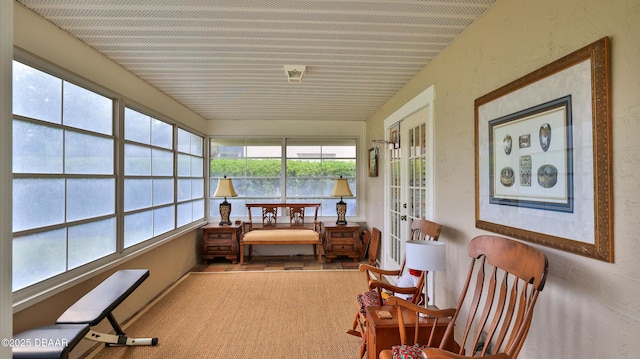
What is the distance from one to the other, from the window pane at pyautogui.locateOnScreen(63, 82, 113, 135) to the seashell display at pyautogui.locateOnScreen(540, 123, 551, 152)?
3157 millimetres

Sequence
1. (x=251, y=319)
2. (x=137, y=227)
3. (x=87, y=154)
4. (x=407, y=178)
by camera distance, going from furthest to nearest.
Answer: (x=407, y=178)
(x=137, y=227)
(x=251, y=319)
(x=87, y=154)

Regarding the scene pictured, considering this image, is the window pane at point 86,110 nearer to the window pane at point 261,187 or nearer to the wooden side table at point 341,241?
the window pane at point 261,187

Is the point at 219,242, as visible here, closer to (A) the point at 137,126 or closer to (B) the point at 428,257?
(A) the point at 137,126

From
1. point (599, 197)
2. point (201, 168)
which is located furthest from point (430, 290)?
point (201, 168)

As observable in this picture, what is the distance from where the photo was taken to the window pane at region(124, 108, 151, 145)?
9.72 feet

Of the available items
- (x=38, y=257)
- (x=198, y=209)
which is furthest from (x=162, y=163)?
(x=38, y=257)

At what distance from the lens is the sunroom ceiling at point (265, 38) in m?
1.83

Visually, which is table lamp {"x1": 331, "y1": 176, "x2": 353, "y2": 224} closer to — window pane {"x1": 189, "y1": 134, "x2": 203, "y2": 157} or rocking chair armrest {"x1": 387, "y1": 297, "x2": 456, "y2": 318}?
window pane {"x1": 189, "y1": 134, "x2": 203, "y2": 157}

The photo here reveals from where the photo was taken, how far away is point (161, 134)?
3.66 metres

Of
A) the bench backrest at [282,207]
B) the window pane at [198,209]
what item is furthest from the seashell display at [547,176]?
the window pane at [198,209]

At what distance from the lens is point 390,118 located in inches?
149

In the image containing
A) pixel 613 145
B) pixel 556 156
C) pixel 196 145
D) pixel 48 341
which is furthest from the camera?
pixel 196 145

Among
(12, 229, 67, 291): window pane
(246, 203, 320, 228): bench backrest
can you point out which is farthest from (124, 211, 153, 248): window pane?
(246, 203, 320, 228): bench backrest

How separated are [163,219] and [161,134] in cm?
111
